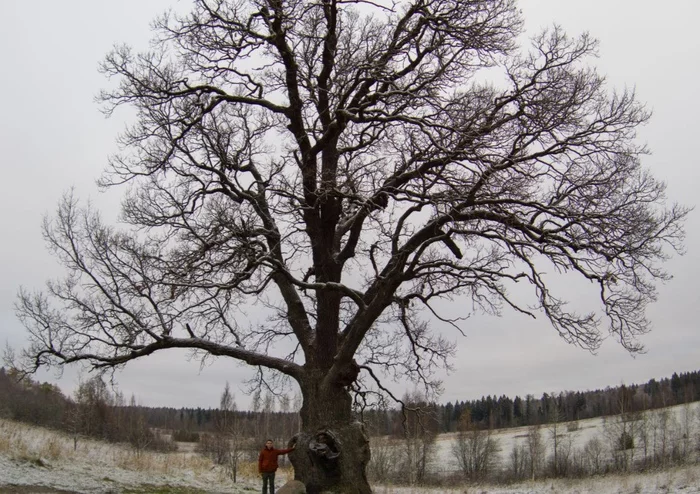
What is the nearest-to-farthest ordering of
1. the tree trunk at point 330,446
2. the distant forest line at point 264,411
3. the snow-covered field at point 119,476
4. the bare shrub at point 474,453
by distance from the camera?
the tree trunk at point 330,446 → the snow-covered field at point 119,476 → the distant forest line at point 264,411 → the bare shrub at point 474,453

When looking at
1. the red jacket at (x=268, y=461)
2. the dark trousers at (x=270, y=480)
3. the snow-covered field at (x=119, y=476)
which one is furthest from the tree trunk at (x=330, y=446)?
the snow-covered field at (x=119, y=476)

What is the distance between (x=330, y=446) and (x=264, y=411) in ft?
→ 134

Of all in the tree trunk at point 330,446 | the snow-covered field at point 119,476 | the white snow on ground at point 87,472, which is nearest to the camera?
the tree trunk at point 330,446

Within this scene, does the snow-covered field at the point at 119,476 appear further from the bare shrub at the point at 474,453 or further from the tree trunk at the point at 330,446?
the bare shrub at the point at 474,453

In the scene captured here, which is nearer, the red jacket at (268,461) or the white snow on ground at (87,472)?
the white snow on ground at (87,472)

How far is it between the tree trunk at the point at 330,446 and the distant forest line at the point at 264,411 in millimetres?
3367

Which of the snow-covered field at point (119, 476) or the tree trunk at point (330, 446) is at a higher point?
the tree trunk at point (330, 446)

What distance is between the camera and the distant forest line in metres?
26.5

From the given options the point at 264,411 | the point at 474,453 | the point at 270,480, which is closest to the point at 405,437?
the point at 270,480

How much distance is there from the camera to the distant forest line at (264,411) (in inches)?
1043

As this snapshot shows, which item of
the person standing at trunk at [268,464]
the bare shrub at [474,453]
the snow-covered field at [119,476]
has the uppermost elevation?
the person standing at trunk at [268,464]

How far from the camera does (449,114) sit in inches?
451

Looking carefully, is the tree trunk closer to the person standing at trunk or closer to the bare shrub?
the person standing at trunk

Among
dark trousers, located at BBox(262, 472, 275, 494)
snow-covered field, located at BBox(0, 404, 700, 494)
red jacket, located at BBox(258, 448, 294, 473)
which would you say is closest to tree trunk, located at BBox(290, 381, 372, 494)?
red jacket, located at BBox(258, 448, 294, 473)
